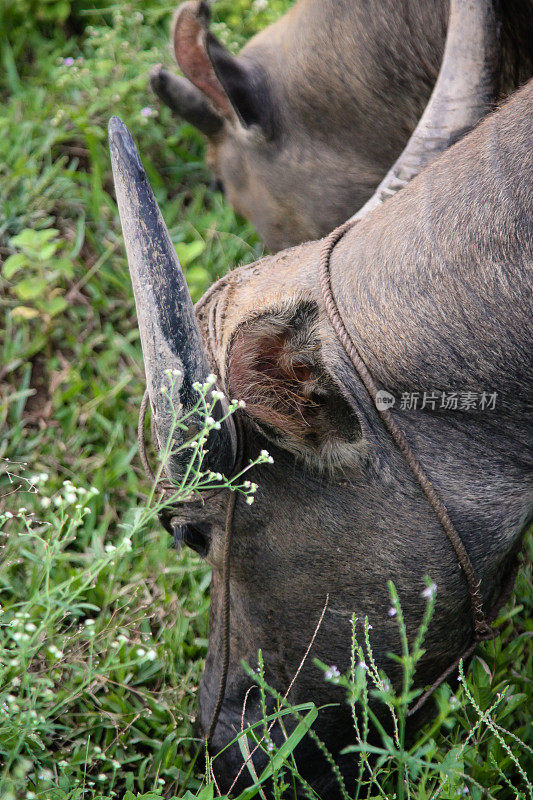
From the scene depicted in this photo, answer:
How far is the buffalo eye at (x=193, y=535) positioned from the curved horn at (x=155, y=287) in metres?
0.49

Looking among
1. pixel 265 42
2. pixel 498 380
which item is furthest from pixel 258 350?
pixel 265 42

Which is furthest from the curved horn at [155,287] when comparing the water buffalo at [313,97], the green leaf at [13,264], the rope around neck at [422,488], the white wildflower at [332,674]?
the green leaf at [13,264]

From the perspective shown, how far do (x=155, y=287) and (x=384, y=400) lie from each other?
69 centimetres

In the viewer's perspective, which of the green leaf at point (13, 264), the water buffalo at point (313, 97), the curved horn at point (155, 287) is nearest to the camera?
the curved horn at point (155, 287)

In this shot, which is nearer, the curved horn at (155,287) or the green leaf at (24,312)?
the curved horn at (155,287)

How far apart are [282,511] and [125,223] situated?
3.07 ft

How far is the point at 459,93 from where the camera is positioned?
105 inches

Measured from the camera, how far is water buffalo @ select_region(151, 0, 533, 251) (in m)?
3.45

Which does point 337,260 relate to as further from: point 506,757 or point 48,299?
point 48,299

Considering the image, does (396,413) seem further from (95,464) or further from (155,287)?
(95,464)

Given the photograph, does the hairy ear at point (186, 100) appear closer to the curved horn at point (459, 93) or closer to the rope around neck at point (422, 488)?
the curved horn at point (459, 93)

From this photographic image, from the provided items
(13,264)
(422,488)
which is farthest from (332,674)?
(13,264)

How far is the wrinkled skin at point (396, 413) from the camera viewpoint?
217 cm

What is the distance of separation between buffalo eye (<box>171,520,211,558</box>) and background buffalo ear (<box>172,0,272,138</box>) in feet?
6.48
